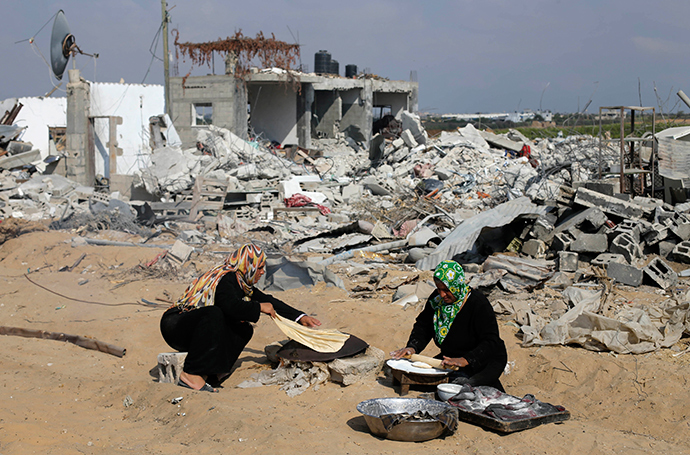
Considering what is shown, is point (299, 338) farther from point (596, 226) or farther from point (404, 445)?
point (596, 226)

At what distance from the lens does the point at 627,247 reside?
7.70 m

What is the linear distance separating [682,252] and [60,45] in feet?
56.2

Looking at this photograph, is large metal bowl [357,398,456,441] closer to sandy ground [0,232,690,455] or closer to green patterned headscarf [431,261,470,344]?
sandy ground [0,232,690,455]

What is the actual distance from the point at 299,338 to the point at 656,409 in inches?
103

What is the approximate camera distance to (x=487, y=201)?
12688 mm

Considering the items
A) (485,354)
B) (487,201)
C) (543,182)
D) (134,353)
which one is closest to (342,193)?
(487,201)

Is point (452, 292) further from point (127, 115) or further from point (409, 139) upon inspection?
point (127, 115)

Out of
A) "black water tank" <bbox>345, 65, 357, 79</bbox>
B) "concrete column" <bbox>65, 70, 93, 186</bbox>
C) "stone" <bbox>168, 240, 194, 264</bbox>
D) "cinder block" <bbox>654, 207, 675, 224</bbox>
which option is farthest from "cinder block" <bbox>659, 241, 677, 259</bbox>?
"black water tank" <bbox>345, 65, 357, 79</bbox>

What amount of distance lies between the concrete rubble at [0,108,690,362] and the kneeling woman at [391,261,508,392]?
149cm

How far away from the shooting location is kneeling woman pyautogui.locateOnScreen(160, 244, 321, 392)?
408 centimetres

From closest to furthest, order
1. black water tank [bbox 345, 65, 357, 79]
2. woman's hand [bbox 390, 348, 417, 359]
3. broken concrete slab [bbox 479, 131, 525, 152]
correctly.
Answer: woman's hand [bbox 390, 348, 417, 359], broken concrete slab [bbox 479, 131, 525, 152], black water tank [bbox 345, 65, 357, 79]

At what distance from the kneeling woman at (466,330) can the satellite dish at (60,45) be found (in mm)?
16600

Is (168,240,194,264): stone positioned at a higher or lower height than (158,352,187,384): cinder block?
higher

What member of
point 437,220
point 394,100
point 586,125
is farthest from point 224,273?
point 394,100
